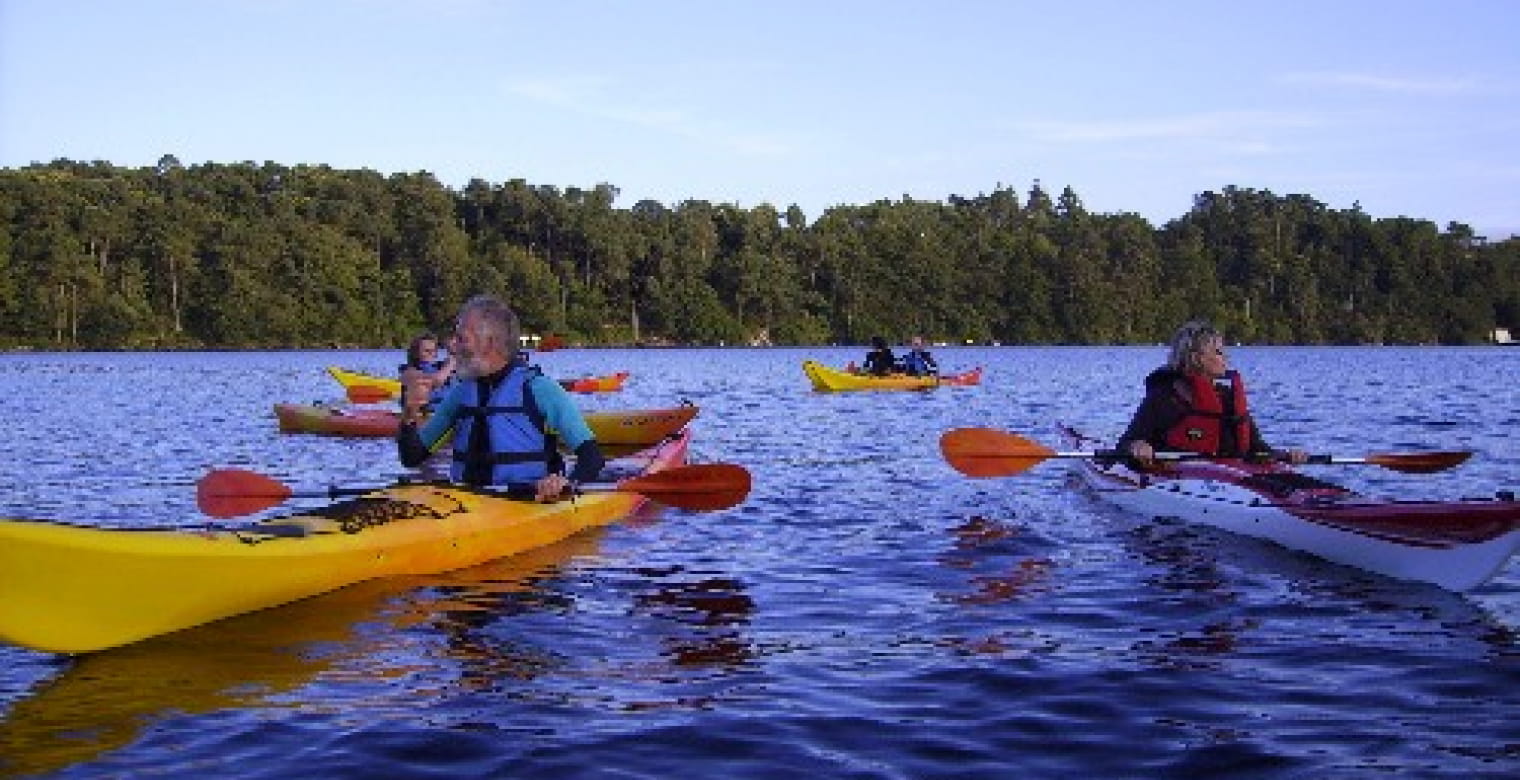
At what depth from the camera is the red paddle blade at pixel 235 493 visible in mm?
9188

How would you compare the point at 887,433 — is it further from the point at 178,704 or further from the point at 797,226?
the point at 797,226

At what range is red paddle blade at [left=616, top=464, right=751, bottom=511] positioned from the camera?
930 cm

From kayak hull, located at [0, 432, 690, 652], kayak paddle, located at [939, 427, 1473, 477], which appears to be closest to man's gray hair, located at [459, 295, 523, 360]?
kayak hull, located at [0, 432, 690, 652]

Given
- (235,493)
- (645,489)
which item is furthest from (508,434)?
(235,493)

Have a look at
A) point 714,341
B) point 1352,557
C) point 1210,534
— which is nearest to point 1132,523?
point 1210,534

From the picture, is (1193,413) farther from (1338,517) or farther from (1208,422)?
(1338,517)

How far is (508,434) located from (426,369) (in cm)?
518

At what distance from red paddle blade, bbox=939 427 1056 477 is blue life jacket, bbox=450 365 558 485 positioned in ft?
9.90

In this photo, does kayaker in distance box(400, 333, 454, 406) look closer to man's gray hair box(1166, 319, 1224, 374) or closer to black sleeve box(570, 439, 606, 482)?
black sleeve box(570, 439, 606, 482)

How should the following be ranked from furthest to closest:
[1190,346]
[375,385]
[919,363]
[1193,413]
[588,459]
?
[919,363], [375,385], [1193,413], [1190,346], [588,459]

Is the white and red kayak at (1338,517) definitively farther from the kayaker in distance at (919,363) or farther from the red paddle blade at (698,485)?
the kayaker in distance at (919,363)

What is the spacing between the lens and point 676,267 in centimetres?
10375

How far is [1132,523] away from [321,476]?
8.31 metres

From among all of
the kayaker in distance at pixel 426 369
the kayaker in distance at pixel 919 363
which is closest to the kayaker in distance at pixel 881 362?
the kayaker in distance at pixel 919 363
